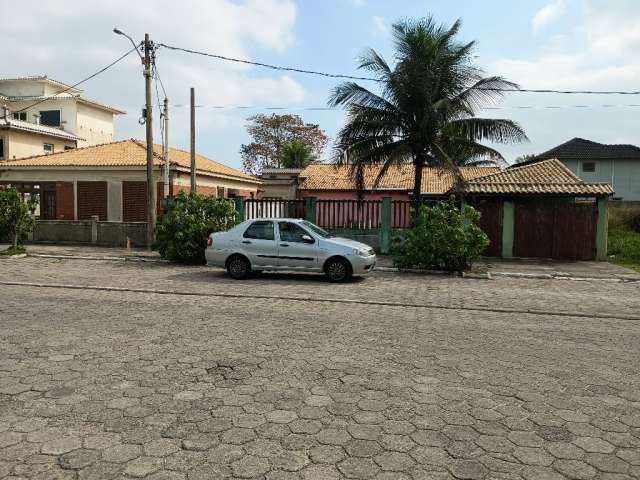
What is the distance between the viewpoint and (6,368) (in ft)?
17.5

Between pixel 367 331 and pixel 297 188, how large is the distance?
104 ft

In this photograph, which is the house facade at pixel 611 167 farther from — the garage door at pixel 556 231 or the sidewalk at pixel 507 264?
the sidewalk at pixel 507 264

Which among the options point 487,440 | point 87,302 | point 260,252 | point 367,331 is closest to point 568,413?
point 487,440

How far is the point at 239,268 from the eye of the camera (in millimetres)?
13039

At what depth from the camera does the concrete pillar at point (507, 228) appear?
63.3 ft

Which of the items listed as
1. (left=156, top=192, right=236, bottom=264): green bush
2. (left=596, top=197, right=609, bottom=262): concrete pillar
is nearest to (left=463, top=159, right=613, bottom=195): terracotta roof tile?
(left=596, top=197, right=609, bottom=262): concrete pillar

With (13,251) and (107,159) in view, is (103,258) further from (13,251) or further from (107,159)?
(107,159)

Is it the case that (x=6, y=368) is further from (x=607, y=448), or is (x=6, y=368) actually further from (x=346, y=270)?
(x=346, y=270)

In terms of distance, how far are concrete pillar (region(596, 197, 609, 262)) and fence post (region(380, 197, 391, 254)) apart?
7431 mm

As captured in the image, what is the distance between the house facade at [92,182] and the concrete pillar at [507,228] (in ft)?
42.6

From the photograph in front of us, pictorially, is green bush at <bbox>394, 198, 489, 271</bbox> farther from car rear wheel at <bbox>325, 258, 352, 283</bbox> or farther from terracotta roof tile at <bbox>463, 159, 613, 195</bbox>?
terracotta roof tile at <bbox>463, 159, 613, 195</bbox>

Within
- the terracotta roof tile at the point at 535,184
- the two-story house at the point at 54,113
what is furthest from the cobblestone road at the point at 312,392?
the two-story house at the point at 54,113

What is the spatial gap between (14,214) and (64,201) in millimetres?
9018

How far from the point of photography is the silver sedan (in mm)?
12625
